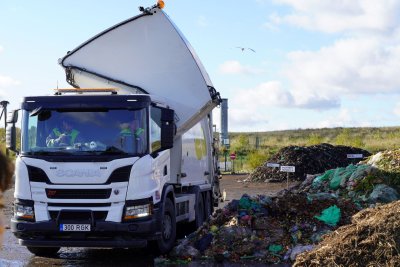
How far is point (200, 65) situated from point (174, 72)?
77 centimetres

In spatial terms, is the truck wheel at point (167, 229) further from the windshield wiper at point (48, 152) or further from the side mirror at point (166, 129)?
the windshield wiper at point (48, 152)

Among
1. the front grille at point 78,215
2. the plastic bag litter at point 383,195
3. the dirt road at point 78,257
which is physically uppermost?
the plastic bag litter at point 383,195

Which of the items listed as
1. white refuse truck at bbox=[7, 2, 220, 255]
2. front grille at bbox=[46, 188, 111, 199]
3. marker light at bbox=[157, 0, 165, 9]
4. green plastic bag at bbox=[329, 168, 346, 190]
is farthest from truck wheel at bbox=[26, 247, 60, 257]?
green plastic bag at bbox=[329, 168, 346, 190]

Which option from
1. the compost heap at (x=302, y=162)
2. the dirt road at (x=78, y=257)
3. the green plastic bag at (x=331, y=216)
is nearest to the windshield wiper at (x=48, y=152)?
the dirt road at (x=78, y=257)

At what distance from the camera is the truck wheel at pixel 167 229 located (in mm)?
12156

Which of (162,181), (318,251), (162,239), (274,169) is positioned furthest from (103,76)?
(274,169)

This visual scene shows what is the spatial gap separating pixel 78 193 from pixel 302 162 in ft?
81.3

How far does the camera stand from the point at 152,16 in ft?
43.6

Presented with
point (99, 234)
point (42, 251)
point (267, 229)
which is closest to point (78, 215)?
point (99, 234)

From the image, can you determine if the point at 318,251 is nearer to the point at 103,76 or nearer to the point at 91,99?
the point at 91,99

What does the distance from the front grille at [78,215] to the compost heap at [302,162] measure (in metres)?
23.8

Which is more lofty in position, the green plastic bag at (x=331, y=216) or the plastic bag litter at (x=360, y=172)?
the plastic bag litter at (x=360, y=172)

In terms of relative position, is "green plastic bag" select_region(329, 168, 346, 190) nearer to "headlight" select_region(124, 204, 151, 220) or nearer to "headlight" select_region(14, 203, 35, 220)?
"headlight" select_region(124, 204, 151, 220)

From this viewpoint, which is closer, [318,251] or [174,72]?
[318,251]
